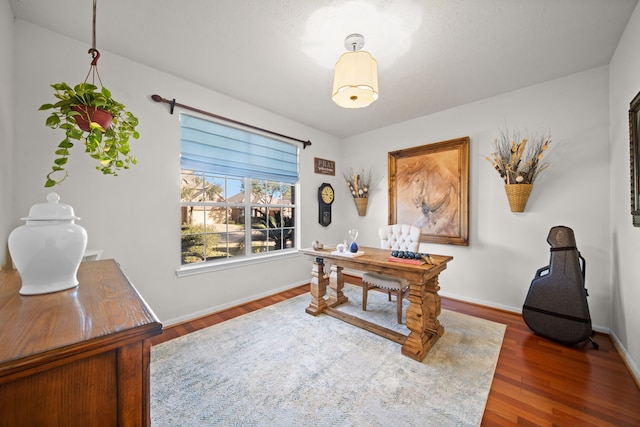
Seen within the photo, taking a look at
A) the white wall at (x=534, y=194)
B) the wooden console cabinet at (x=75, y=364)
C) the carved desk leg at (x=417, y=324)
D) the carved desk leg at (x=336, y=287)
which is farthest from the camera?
the carved desk leg at (x=336, y=287)

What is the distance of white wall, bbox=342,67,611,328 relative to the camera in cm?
241

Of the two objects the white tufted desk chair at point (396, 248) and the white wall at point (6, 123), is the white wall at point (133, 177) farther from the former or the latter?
the white tufted desk chair at point (396, 248)

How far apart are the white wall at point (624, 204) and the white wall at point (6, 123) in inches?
169

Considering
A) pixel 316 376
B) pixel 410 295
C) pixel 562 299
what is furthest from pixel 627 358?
pixel 316 376

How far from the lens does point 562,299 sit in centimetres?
214

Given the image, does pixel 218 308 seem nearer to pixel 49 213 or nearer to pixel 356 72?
pixel 49 213

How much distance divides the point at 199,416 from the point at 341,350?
1.12m

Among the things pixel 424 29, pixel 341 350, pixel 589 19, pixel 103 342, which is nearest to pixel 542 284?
pixel 341 350

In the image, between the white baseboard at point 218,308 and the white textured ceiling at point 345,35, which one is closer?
the white textured ceiling at point 345,35

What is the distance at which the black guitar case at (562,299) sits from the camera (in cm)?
206

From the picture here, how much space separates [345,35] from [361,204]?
267 cm

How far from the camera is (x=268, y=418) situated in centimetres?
143

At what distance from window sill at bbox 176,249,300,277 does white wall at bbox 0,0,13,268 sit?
126cm

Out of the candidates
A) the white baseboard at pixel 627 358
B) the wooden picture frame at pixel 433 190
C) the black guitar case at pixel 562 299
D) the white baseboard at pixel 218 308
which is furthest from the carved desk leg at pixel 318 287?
the white baseboard at pixel 627 358
